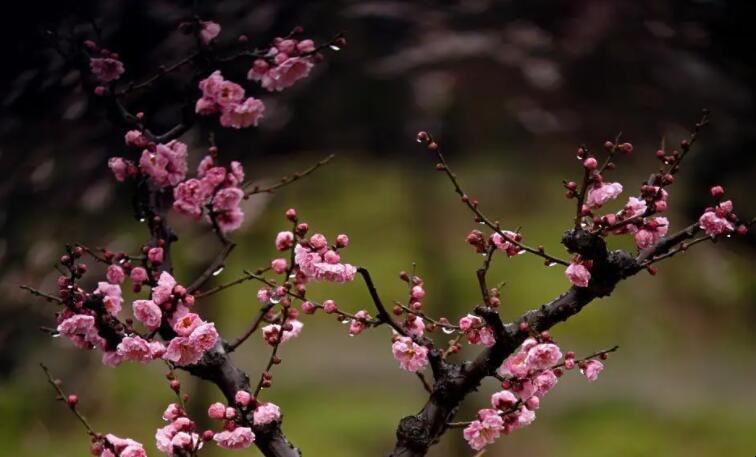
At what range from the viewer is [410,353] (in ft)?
2.19

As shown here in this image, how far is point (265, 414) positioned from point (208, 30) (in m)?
0.32

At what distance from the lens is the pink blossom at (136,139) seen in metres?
0.73

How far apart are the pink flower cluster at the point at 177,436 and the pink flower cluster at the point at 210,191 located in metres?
0.17

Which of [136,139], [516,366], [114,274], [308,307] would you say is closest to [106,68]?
[136,139]

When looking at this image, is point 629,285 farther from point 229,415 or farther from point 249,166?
point 229,415

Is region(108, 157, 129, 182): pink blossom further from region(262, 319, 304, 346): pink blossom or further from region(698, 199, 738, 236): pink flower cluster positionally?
region(698, 199, 738, 236): pink flower cluster

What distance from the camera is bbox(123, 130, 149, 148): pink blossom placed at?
734 mm

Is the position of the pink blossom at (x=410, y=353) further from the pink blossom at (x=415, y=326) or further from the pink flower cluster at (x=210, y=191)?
the pink flower cluster at (x=210, y=191)

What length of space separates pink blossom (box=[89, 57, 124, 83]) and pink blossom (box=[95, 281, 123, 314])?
0.64 feet

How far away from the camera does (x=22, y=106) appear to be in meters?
0.96

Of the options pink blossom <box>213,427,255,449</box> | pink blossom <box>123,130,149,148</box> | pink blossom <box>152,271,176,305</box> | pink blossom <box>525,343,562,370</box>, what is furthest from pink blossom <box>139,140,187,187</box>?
pink blossom <box>525,343,562,370</box>

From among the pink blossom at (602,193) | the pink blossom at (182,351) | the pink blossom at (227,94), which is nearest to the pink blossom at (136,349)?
the pink blossom at (182,351)

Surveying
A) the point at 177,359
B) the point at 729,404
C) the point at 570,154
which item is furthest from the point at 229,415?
the point at 729,404

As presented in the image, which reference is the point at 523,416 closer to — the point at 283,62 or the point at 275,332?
the point at 275,332
